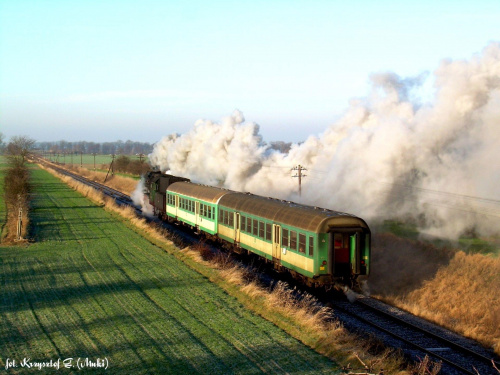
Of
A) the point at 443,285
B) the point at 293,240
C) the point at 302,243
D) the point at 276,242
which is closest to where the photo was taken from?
the point at 302,243

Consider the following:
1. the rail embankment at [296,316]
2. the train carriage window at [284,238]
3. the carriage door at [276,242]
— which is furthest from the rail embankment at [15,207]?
the train carriage window at [284,238]

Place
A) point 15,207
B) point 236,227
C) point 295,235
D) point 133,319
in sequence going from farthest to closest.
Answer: point 15,207 → point 236,227 → point 295,235 → point 133,319

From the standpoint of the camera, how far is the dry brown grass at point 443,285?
16500 mm

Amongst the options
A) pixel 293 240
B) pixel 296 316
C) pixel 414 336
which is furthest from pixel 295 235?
pixel 414 336

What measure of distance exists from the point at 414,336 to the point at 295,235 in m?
5.74

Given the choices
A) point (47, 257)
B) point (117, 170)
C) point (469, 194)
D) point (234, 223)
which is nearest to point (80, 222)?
point (47, 257)

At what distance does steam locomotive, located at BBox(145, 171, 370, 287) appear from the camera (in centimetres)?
1761

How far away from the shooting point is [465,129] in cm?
3397

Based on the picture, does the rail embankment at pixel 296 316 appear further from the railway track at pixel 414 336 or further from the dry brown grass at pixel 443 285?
the dry brown grass at pixel 443 285

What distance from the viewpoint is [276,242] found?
68.1 ft

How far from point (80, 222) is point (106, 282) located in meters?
20.2

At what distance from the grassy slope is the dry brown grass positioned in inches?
248

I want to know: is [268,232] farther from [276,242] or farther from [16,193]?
[16,193]

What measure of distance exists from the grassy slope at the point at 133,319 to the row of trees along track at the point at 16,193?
19.9ft
